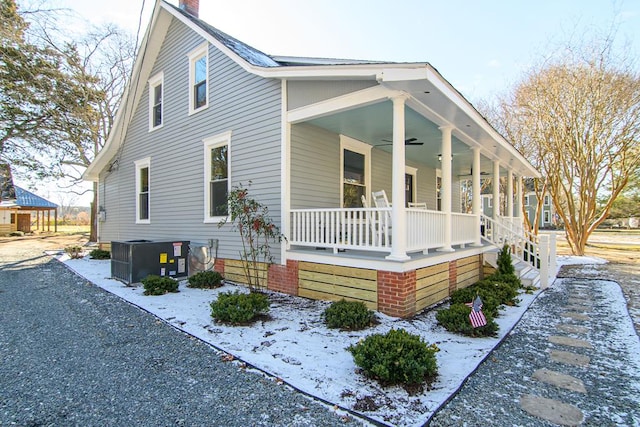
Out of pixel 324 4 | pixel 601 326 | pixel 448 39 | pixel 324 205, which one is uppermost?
pixel 448 39

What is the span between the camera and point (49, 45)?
1538 centimetres

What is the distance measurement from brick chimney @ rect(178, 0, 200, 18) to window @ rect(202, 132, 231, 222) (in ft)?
14.7

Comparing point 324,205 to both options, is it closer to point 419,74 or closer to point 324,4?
point 419,74

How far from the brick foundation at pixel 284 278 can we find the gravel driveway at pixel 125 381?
220cm

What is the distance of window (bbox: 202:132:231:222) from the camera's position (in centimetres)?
749

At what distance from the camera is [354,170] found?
8055mm

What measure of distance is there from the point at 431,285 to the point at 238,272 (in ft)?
12.8

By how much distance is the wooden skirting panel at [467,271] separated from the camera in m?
6.55

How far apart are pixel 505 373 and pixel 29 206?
31.4 meters

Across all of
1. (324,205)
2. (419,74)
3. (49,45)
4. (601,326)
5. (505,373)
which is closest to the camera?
(505,373)

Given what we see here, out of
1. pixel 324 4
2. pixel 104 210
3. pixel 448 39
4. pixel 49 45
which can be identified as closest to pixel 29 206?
pixel 49 45

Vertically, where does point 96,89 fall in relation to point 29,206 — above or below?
above

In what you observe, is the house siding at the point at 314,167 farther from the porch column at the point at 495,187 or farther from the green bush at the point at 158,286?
the porch column at the point at 495,187

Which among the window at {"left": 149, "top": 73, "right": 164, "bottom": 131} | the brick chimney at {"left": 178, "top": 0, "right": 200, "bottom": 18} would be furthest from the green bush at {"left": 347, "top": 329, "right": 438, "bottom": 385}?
the brick chimney at {"left": 178, "top": 0, "right": 200, "bottom": 18}
